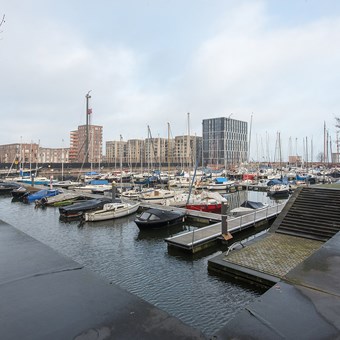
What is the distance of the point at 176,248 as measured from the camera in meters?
16.0

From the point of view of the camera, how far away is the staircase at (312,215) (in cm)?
1534

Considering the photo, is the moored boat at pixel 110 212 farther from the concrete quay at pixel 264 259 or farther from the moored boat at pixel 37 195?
the moored boat at pixel 37 195

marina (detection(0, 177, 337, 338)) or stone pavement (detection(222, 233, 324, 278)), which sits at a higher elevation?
stone pavement (detection(222, 233, 324, 278))

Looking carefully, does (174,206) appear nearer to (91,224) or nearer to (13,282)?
(91,224)

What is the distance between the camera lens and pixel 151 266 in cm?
1377

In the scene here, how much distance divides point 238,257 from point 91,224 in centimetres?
1436

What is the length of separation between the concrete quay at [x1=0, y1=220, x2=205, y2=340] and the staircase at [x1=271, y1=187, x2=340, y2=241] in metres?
13.5

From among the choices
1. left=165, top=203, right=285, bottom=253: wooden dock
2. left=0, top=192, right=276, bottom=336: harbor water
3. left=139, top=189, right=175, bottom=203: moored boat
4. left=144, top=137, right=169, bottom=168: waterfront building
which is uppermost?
left=144, top=137, right=169, bottom=168: waterfront building

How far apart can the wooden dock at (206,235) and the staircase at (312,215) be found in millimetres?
3209

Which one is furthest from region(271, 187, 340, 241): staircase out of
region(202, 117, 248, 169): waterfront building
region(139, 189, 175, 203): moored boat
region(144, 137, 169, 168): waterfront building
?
region(202, 117, 248, 169): waterfront building

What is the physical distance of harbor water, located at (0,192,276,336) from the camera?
9.61 m

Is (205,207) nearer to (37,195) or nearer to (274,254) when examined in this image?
(274,254)

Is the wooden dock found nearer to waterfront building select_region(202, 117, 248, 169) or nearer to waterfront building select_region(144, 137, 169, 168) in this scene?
waterfront building select_region(144, 137, 169, 168)

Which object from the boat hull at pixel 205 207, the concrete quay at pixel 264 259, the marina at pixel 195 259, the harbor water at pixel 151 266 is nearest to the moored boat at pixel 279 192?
the boat hull at pixel 205 207
